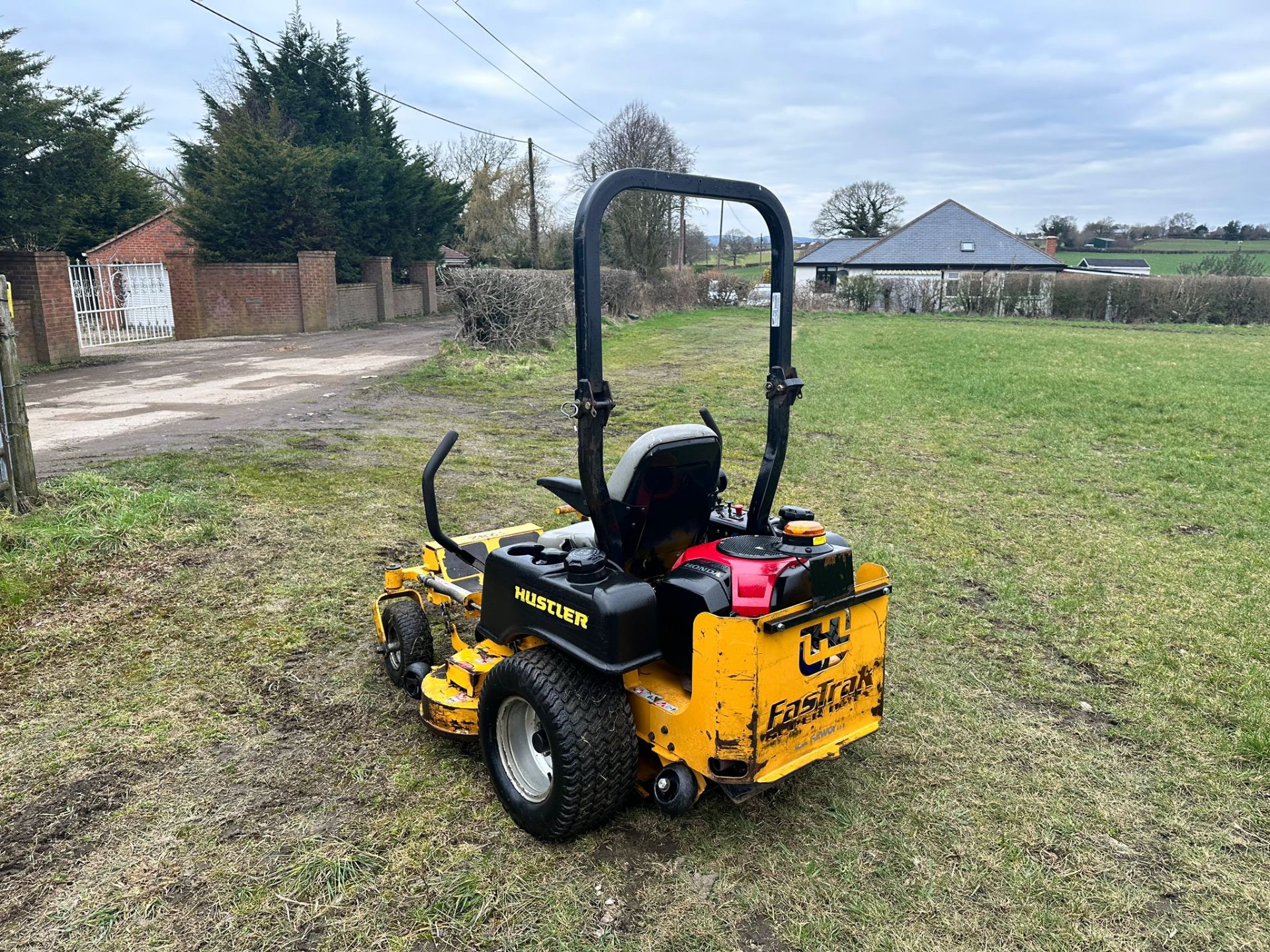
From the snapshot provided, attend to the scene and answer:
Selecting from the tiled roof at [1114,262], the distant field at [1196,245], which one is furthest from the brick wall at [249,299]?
the distant field at [1196,245]

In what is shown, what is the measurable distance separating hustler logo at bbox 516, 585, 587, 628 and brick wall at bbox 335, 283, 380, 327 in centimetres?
2361

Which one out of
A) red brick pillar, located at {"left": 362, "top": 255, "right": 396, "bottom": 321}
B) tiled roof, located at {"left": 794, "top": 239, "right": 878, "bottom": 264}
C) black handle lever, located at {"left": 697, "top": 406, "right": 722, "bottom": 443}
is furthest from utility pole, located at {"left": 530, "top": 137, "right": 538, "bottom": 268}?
black handle lever, located at {"left": 697, "top": 406, "right": 722, "bottom": 443}

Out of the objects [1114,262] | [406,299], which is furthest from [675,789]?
[1114,262]

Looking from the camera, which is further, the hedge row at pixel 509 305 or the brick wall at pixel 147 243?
the brick wall at pixel 147 243

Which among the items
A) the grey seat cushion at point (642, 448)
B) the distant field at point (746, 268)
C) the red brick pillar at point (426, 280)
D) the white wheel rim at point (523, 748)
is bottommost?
the white wheel rim at point (523, 748)

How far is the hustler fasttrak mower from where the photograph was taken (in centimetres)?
265

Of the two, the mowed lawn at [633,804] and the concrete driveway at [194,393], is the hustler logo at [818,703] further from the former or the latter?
the concrete driveway at [194,393]

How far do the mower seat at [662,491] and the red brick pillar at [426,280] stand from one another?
29143 millimetres

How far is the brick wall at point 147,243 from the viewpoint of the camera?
81.7ft

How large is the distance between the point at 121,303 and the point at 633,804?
68.4ft

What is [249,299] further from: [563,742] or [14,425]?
[563,742]

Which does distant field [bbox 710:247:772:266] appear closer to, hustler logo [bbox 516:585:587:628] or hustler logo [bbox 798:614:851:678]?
hustler logo [bbox 516:585:587:628]

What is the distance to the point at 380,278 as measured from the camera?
2752cm

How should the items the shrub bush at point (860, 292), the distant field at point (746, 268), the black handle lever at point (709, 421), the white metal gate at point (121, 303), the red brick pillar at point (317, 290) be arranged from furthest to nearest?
the distant field at point (746, 268), the shrub bush at point (860, 292), the red brick pillar at point (317, 290), the white metal gate at point (121, 303), the black handle lever at point (709, 421)
